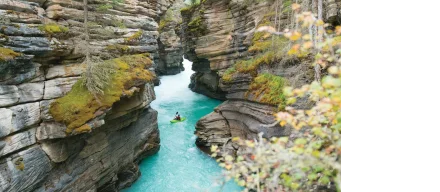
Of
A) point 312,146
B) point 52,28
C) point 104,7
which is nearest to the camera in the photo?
point 312,146

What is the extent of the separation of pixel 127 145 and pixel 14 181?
16.1 feet

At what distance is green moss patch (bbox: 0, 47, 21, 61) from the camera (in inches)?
229

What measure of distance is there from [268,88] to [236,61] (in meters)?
5.35

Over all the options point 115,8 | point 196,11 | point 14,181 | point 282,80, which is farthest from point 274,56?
point 196,11

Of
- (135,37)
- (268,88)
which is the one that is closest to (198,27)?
(135,37)

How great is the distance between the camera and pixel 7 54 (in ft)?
19.5

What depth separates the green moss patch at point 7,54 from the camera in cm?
581

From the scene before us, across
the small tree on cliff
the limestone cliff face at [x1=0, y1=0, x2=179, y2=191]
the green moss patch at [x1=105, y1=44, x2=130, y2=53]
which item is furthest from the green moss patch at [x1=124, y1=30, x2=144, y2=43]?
the small tree on cliff

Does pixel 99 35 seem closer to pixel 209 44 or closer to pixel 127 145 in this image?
pixel 127 145

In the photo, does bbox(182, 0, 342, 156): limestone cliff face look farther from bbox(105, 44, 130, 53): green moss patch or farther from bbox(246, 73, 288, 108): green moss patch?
bbox(105, 44, 130, 53): green moss patch

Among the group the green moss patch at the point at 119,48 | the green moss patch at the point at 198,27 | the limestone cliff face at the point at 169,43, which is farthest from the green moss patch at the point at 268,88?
the limestone cliff face at the point at 169,43

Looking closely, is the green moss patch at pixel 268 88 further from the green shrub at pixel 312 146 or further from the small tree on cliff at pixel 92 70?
the green shrub at pixel 312 146

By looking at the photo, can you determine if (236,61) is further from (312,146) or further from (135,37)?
(312,146)

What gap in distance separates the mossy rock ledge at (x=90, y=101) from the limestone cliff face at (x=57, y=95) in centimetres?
16
